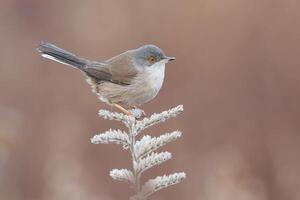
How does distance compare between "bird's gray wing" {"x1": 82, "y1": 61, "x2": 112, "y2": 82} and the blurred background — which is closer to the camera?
"bird's gray wing" {"x1": 82, "y1": 61, "x2": 112, "y2": 82}

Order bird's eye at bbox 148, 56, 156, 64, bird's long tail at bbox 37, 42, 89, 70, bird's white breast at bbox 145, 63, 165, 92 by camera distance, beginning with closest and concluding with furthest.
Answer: bird's white breast at bbox 145, 63, 165, 92, bird's long tail at bbox 37, 42, 89, 70, bird's eye at bbox 148, 56, 156, 64

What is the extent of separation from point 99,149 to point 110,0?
10.0ft

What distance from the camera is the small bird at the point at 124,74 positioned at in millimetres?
4664

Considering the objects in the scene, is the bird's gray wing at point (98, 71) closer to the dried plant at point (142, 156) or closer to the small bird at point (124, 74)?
the small bird at point (124, 74)

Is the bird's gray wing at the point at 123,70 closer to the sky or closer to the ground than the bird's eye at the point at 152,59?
closer to the ground

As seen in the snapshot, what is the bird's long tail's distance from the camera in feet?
15.6

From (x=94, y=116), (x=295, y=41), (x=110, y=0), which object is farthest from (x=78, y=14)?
(x=295, y=41)

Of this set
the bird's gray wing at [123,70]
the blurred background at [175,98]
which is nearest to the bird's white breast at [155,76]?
the bird's gray wing at [123,70]

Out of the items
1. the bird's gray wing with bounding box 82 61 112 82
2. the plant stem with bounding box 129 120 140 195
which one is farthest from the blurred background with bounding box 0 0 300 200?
the plant stem with bounding box 129 120 140 195

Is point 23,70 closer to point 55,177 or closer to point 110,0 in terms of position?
point 110,0

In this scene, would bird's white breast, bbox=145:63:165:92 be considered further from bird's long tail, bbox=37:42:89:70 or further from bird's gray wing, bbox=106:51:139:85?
bird's long tail, bbox=37:42:89:70

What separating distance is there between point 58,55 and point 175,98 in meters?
3.49

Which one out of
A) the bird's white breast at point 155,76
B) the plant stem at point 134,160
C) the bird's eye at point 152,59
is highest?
the bird's eye at point 152,59

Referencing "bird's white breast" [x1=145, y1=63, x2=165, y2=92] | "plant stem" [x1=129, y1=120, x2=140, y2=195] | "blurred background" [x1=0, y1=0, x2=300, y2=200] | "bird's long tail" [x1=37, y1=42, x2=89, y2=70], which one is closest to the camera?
"plant stem" [x1=129, y1=120, x2=140, y2=195]
